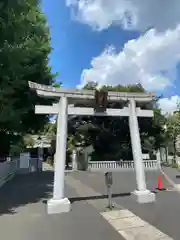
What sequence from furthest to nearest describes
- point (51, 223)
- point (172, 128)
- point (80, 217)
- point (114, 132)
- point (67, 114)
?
point (172, 128)
point (114, 132)
point (67, 114)
point (80, 217)
point (51, 223)

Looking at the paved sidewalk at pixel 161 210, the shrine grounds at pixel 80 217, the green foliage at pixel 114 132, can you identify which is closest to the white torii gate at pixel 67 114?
the shrine grounds at pixel 80 217

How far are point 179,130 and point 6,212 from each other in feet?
83.9

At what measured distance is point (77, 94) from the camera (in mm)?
8531

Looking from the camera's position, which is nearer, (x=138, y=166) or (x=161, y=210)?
(x=161, y=210)

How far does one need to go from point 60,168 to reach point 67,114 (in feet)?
5.95

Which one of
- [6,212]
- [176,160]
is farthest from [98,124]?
[6,212]

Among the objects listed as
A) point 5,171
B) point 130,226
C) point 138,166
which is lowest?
point 130,226

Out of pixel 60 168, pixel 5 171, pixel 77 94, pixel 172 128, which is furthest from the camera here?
pixel 172 128

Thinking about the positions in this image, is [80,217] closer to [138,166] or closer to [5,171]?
[138,166]

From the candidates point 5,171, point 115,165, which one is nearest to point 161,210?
point 5,171

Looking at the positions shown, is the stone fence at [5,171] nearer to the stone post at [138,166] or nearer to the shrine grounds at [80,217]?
the shrine grounds at [80,217]

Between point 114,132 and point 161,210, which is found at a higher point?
point 114,132

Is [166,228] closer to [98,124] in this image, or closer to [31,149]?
[98,124]

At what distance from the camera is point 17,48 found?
324 inches
